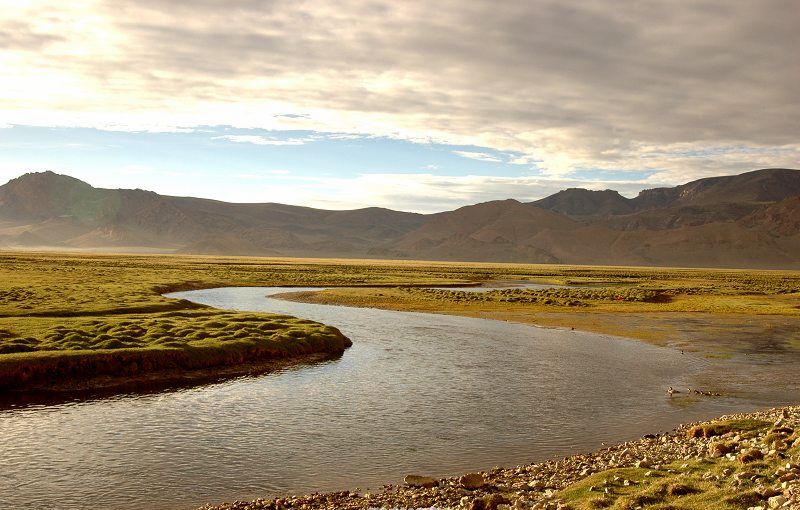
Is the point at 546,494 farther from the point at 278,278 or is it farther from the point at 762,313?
the point at 278,278

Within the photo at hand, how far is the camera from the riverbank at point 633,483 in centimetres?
1301

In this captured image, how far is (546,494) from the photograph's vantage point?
14.7m

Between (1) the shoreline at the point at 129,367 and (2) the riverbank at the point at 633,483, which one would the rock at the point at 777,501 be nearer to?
(2) the riverbank at the point at 633,483

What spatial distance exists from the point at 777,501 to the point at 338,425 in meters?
14.0

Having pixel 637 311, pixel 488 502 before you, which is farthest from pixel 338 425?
pixel 637 311

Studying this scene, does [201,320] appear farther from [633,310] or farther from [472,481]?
[633,310]

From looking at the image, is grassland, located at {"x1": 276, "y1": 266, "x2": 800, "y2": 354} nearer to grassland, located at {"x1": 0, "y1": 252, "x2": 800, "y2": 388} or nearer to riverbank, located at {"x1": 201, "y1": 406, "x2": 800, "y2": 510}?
grassland, located at {"x1": 0, "y1": 252, "x2": 800, "y2": 388}

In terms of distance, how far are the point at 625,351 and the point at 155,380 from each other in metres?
27.4

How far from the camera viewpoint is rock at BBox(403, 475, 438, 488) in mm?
16188

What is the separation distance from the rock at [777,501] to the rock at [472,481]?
639cm

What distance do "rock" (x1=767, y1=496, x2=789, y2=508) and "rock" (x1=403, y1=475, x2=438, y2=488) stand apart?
24.6 feet

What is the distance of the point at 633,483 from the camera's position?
14.7 meters

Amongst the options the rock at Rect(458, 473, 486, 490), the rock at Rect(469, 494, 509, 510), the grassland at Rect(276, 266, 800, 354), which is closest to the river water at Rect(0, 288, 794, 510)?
the rock at Rect(458, 473, 486, 490)

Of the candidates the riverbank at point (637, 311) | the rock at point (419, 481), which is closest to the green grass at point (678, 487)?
the rock at point (419, 481)
